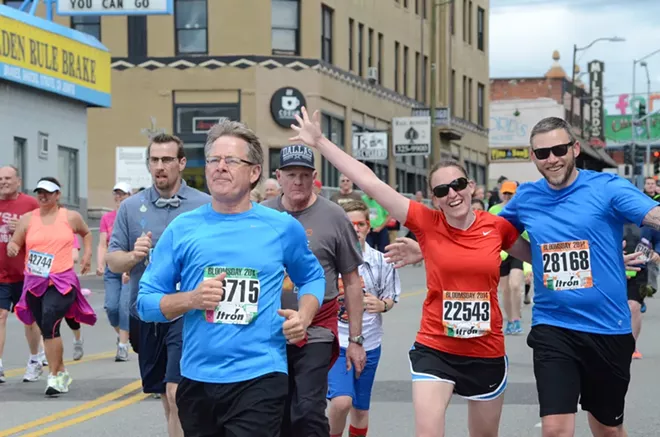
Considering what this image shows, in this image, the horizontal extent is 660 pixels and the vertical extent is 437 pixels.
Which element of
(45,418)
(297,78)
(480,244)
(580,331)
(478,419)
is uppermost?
(297,78)

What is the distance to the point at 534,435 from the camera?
934 centimetres

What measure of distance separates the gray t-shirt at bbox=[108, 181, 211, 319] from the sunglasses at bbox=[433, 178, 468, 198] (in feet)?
5.54

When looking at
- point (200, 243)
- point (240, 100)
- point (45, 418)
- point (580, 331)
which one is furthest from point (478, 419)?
point (240, 100)

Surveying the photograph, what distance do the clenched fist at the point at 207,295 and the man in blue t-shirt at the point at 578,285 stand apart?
2078 millimetres

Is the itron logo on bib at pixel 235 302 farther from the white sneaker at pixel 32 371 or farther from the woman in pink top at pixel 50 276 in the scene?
the white sneaker at pixel 32 371

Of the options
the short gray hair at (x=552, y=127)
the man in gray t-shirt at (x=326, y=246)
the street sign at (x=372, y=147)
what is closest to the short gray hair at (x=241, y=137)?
the man in gray t-shirt at (x=326, y=246)

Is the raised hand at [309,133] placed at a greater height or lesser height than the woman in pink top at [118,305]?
greater

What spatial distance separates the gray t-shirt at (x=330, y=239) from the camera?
24.2ft

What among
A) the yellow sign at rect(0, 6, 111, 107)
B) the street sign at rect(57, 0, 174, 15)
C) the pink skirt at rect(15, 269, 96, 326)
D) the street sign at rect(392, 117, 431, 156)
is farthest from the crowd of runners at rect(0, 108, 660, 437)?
the street sign at rect(392, 117, 431, 156)

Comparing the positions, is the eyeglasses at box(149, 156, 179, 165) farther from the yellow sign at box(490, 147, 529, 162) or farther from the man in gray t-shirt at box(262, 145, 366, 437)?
the yellow sign at box(490, 147, 529, 162)

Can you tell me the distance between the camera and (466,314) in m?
6.85

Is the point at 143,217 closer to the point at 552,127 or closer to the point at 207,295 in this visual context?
the point at 552,127

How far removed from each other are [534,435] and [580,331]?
8.89 ft

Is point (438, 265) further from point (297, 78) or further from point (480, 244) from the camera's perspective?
point (297, 78)
